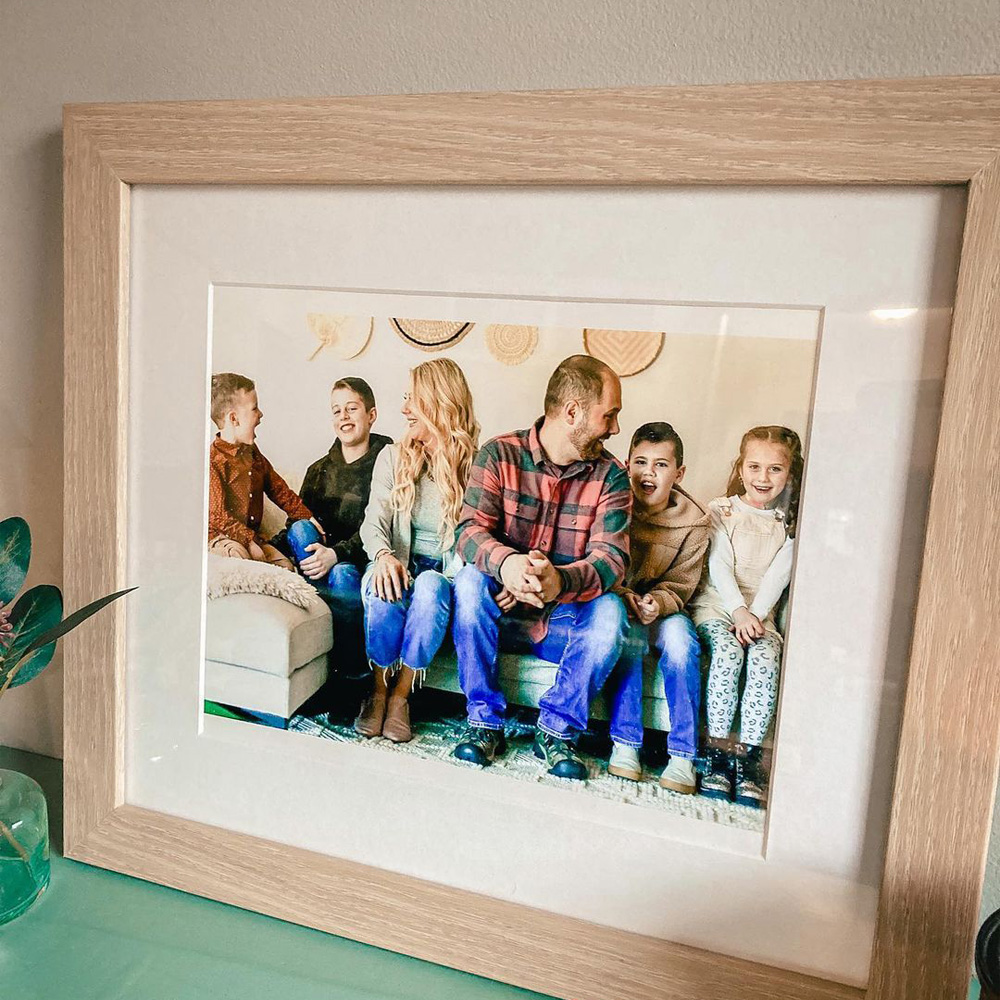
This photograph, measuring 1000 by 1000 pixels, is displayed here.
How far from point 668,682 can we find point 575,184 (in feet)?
0.91

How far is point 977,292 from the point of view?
1.33ft

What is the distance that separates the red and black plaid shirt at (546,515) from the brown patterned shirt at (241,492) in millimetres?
117

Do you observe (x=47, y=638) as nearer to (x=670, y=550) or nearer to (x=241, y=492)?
(x=241, y=492)

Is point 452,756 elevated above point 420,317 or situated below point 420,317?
below

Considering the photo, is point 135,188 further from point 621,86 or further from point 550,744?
point 550,744

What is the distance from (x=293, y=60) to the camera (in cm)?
55

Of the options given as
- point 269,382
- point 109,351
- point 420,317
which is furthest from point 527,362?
point 109,351

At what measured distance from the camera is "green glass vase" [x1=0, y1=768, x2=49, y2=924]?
56cm

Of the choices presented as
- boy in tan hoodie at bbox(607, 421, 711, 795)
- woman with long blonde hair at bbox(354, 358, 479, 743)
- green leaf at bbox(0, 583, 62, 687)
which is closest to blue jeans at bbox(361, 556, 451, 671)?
woman with long blonde hair at bbox(354, 358, 479, 743)

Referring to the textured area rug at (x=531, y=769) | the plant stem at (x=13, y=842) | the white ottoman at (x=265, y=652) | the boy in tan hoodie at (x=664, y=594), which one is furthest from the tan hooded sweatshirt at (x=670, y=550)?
the plant stem at (x=13, y=842)

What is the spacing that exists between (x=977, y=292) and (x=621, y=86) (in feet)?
0.72

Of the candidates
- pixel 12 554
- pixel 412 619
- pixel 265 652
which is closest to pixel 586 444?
pixel 412 619

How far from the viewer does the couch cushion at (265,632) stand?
0.55 metres

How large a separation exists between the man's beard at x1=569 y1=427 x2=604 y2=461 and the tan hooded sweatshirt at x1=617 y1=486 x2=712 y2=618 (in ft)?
0.12
